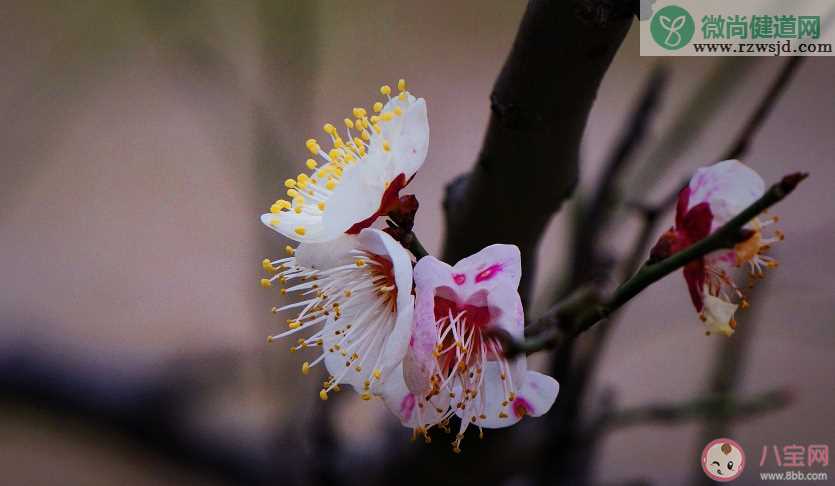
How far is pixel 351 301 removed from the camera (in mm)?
316

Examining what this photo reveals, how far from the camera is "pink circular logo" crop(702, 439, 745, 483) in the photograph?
19.6 inches

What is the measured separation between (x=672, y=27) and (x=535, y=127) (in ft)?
0.63

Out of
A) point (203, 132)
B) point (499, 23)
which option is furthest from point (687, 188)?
point (203, 132)

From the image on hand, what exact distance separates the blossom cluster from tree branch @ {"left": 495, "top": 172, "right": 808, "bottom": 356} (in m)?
0.05

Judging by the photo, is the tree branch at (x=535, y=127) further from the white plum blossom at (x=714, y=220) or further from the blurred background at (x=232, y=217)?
the blurred background at (x=232, y=217)

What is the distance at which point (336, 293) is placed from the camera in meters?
0.32

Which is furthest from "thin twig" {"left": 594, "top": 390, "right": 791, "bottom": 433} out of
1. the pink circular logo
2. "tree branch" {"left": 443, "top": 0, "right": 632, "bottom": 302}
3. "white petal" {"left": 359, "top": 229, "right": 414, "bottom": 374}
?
"white petal" {"left": 359, "top": 229, "right": 414, "bottom": 374}

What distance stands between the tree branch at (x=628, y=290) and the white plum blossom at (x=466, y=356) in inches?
1.9

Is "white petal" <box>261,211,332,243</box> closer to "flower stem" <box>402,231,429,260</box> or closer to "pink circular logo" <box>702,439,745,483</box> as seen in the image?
"flower stem" <box>402,231,429,260</box>

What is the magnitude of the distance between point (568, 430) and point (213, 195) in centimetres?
66

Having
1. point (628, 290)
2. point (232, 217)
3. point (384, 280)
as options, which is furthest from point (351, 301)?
point (232, 217)

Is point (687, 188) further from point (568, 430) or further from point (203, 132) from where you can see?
point (203, 132)

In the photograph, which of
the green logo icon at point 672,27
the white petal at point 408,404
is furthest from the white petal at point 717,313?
the green logo icon at point 672,27

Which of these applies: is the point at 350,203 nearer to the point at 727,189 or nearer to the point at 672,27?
the point at 727,189
